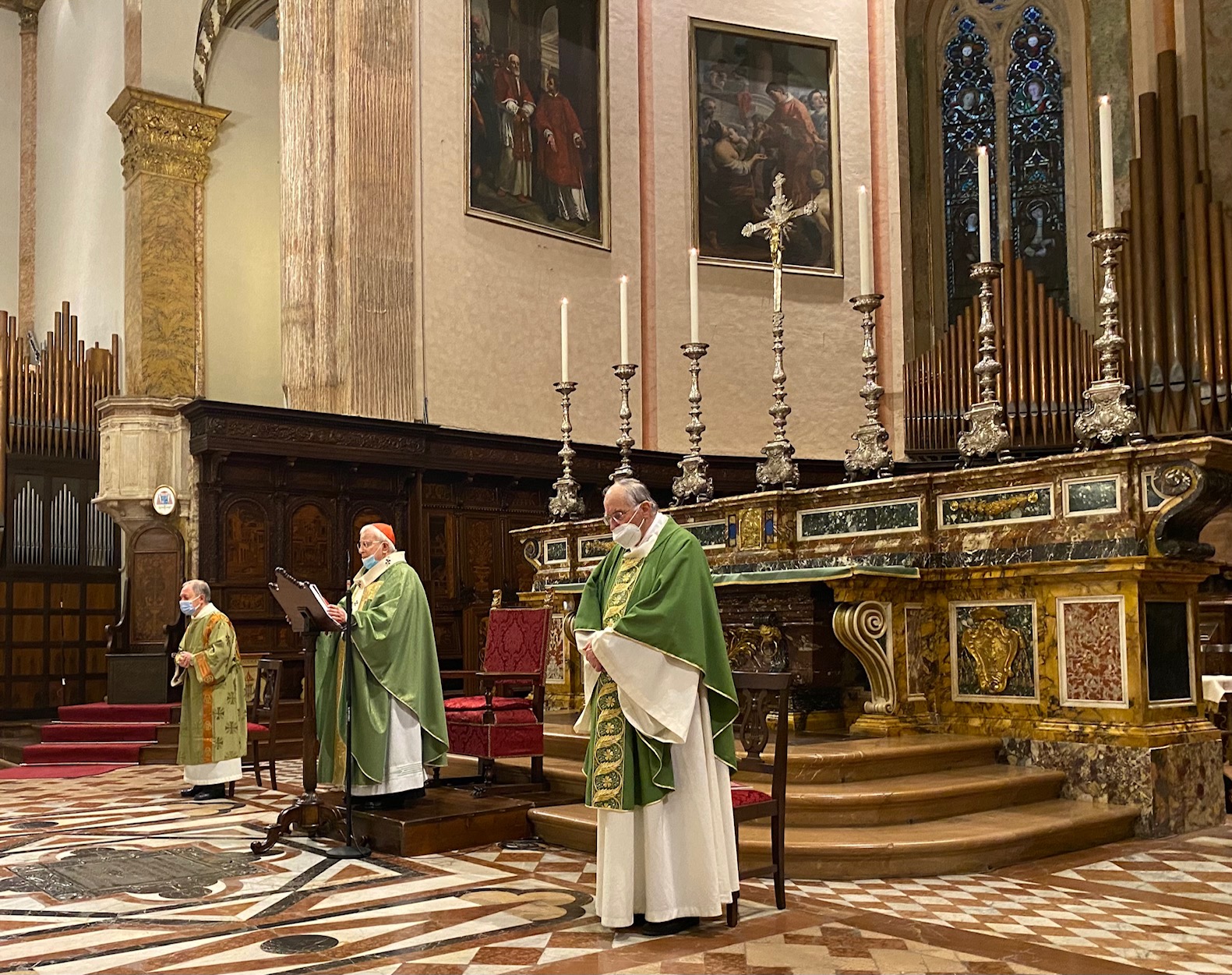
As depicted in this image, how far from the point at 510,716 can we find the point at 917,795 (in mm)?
2234

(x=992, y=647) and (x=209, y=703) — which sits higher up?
(x=992, y=647)

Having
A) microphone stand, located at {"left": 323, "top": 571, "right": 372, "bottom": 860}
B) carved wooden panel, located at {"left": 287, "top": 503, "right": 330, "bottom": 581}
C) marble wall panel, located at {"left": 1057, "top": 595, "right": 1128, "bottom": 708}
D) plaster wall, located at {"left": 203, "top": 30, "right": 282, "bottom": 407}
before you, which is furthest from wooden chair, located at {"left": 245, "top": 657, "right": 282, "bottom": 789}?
plaster wall, located at {"left": 203, "top": 30, "right": 282, "bottom": 407}

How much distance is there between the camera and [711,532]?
329 inches

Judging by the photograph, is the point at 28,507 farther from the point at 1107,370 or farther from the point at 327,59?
the point at 1107,370

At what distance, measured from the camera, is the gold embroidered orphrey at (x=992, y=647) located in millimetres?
6758

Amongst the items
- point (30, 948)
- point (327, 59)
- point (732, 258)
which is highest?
point (327, 59)

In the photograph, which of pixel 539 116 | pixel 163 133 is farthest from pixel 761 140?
pixel 163 133

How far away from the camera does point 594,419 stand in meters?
14.2

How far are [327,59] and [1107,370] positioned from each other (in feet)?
30.9

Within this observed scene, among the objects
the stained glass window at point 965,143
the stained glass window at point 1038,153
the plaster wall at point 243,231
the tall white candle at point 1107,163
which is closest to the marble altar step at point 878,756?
the tall white candle at point 1107,163

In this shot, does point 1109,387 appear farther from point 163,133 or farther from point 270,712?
point 163,133

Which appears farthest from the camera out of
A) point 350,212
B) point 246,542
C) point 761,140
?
point 761,140

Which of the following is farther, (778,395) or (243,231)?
(243,231)

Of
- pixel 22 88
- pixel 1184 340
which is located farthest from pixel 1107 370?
pixel 22 88
